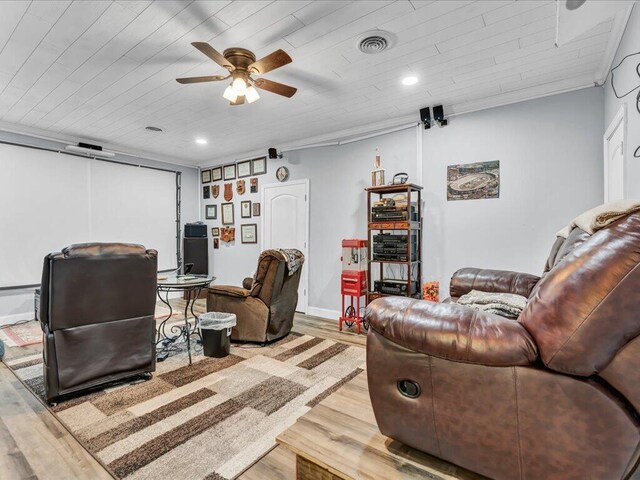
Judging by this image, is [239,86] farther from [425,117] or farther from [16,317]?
[16,317]

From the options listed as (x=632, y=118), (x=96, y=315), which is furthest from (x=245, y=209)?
(x=632, y=118)

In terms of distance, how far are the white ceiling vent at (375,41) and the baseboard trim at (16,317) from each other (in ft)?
17.7

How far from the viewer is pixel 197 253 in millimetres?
6188

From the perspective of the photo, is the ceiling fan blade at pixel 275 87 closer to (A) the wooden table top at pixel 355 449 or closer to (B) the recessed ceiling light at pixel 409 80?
(B) the recessed ceiling light at pixel 409 80

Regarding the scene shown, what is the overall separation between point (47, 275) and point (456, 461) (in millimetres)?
2545

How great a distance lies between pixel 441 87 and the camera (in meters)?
3.21

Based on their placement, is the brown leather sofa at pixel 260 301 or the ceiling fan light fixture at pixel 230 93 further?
the brown leather sofa at pixel 260 301

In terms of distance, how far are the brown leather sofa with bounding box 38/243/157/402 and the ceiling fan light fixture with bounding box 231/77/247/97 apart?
1.43 metres

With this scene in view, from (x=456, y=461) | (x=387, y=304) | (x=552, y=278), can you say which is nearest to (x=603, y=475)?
(x=456, y=461)

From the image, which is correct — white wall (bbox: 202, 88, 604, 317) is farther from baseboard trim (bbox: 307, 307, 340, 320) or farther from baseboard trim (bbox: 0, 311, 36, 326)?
baseboard trim (bbox: 0, 311, 36, 326)

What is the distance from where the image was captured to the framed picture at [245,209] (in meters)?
5.76

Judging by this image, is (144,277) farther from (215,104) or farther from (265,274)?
(215,104)

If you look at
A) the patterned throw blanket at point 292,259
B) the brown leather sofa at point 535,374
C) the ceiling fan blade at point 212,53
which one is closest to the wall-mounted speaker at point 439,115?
the patterned throw blanket at point 292,259

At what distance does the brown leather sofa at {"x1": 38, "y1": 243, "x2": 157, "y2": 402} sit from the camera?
7.22 feet
